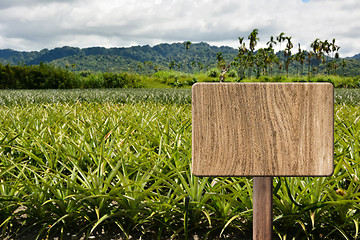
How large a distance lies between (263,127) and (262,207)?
36 centimetres

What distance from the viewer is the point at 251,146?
1103 mm

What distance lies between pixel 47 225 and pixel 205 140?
168 cm

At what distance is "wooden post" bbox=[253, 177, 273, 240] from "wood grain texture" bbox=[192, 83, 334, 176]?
83 mm

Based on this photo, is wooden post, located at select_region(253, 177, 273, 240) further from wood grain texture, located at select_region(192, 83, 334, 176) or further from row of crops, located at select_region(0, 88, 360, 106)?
row of crops, located at select_region(0, 88, 360, 106)

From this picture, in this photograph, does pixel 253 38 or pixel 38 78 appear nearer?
pixel 38 78

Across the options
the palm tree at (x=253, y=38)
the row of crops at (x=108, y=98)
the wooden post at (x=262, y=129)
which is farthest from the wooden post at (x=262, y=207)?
the palm tree at (x=253, y=38)

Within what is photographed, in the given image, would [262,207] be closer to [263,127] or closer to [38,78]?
[263,127]

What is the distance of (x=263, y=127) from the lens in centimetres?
109

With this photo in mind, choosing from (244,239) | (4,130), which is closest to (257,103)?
(244,239)

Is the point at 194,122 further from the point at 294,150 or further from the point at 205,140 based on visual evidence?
the point at 294,150

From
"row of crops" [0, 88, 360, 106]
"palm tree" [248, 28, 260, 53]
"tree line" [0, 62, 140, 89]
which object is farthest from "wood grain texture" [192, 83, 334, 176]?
"palm tree" [248, 28, 260, 53]

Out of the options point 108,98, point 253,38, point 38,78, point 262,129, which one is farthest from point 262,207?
point 253,38

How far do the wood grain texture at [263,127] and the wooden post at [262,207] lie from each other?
0.27 ft

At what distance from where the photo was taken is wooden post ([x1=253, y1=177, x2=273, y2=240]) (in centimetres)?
118
